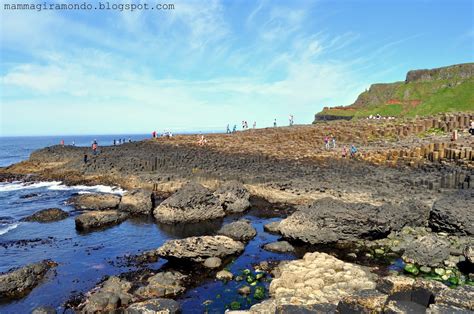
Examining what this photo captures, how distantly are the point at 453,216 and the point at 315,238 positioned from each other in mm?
8191

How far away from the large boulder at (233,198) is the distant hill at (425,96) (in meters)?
63.4

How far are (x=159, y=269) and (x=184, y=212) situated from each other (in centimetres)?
871

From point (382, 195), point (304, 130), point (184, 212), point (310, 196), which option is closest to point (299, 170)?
point (310, 196)

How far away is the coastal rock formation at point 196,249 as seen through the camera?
64.0ft

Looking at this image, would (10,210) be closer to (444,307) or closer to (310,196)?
(310,196)

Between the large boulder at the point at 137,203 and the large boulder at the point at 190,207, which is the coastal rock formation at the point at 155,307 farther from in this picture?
the large boulder at the point at 137,203

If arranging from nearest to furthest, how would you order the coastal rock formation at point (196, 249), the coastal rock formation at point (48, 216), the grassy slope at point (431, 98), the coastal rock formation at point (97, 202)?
the coastal rock formation at point (196, 249), the coastal rock formation at point (48, 216), the coastal rock formation at point (97, 202), the grassy slope at point (431, 98)

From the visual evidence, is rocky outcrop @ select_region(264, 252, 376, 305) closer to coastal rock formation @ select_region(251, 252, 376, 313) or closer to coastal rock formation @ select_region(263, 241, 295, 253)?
coastal rock formation @ select_region(251, 252, 376, 313)

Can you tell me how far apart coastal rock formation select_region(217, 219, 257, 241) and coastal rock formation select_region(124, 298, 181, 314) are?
912cm

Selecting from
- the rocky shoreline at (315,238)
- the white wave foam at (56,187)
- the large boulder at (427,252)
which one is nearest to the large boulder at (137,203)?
the rocky shoreline at (315,238)

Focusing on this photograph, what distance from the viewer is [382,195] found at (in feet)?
98.1

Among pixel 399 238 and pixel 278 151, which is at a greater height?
pixel 278 151

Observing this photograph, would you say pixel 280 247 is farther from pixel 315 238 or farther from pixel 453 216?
pixel 453 216

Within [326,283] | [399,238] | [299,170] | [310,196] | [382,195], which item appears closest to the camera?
[326,283]
